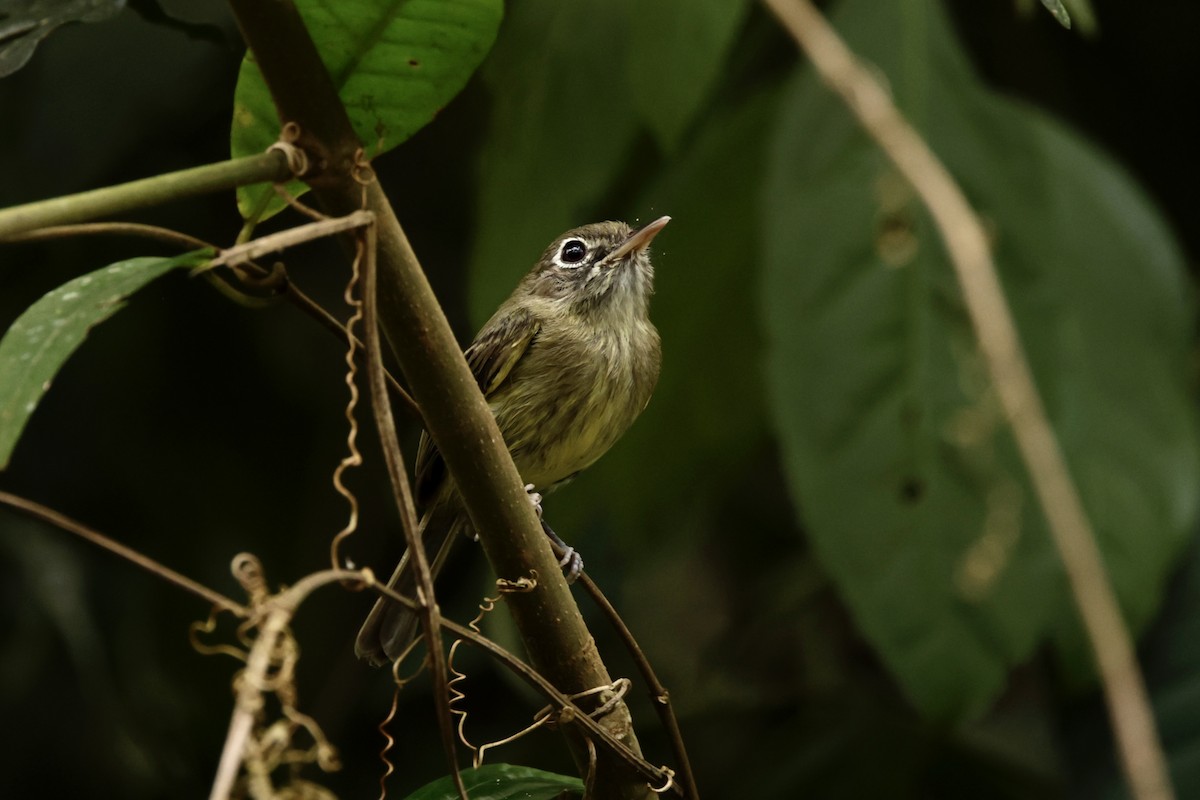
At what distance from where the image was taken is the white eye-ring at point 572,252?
113 inches

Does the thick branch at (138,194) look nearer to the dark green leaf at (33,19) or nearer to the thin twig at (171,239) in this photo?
the thin twig at (171,239)

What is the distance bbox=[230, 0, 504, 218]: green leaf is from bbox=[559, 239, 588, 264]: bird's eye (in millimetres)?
1498

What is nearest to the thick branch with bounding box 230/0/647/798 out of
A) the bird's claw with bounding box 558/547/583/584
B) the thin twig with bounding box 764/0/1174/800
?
the thin twig with bounding box 764/0/1174/800

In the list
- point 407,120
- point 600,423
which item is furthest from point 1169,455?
point 407,120

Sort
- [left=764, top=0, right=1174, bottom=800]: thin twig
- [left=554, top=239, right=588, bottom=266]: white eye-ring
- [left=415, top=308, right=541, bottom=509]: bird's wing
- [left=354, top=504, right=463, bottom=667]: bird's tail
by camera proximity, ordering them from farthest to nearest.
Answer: [left=554, top=239, right=588, bottom=266]: white eye-ring → [left=415, top=308, right=541, bottom=509]: bird's wing → [left=354, top=504, right=463, bottom=667]: bird's tail → [left=764, top=0, right=1174, bottom=800]: thin twig

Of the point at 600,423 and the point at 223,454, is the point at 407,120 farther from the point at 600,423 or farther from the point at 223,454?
the point at 223,454

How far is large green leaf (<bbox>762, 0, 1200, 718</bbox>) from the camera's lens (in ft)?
8.26

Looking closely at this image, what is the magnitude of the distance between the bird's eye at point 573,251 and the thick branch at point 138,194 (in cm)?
174

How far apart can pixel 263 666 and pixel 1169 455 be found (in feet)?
7.64

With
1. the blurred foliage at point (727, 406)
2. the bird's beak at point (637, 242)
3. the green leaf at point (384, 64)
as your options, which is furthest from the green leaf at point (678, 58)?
the green leaf at point (384, 64)

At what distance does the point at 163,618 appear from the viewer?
146 inches

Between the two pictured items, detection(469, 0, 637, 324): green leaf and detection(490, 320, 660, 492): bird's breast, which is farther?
detection(469, 0, 637, 324): green leaf

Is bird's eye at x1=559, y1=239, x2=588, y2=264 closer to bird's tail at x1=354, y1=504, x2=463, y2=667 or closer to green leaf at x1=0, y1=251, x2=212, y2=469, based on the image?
bird's tail at x1=354, y1=504, x2=463, y2=667

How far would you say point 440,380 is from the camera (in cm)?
126
